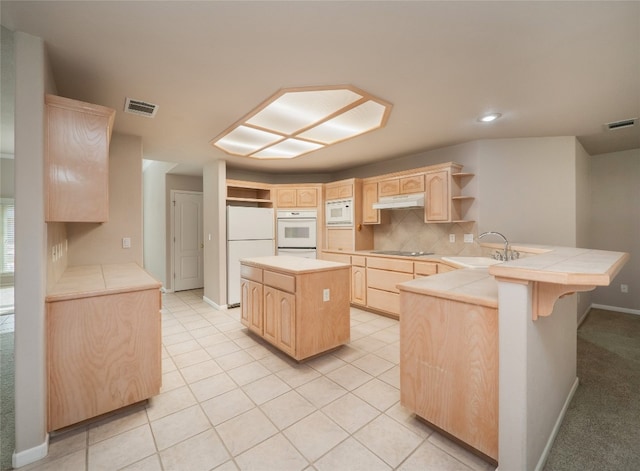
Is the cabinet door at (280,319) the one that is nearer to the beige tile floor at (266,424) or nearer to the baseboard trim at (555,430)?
the beige tile floor at (266,424)

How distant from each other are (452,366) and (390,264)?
2378 mm

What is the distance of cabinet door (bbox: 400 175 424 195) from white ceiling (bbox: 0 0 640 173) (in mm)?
1087

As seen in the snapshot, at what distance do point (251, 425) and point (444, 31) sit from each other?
106 inches

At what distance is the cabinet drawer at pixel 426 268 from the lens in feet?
11.3

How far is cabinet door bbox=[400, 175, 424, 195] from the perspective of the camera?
12.9 ft

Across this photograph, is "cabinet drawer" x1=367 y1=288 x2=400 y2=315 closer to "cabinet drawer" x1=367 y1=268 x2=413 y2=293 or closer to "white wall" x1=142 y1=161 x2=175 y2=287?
"cabinet drawer" x1=367 y1=268 x2=413 y2=293

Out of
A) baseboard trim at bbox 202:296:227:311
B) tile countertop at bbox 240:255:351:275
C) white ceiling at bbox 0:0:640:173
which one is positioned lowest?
baseboard trim at bbox 202:296:227:311

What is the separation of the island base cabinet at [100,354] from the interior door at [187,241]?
422 centimetres

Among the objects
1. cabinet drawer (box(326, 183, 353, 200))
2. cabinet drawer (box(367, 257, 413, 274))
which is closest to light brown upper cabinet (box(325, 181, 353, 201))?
cabinet drawer (box(326, 183, 353, 200))

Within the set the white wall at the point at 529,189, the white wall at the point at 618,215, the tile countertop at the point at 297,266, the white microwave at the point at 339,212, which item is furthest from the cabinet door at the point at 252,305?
the white wall at the point at 618,215

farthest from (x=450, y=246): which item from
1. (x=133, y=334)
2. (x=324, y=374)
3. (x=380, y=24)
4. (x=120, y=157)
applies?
(x=120, y=157)

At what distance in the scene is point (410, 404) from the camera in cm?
180

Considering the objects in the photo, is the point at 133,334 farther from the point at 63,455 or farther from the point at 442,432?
the point at 442,432

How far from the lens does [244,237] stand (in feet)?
15.3
